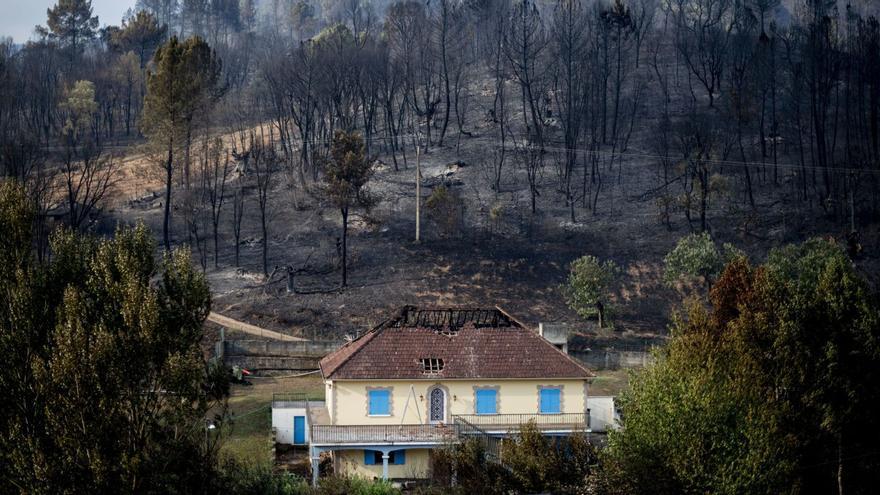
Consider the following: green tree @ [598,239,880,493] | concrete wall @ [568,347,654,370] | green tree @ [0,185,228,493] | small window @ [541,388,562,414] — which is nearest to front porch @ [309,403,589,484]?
small window @ [541,388,562,414]

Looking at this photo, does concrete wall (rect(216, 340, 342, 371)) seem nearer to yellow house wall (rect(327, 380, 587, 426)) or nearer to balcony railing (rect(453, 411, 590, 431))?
yellow house wall (rect(327, 380, 587, 426))

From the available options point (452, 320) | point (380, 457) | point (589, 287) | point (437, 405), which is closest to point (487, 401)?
point (437, 405)

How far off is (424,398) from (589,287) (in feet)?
80.6

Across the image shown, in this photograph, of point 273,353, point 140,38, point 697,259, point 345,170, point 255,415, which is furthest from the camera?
point 140,38

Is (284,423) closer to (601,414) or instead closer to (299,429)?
(299,429)

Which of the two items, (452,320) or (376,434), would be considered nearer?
(376,434)

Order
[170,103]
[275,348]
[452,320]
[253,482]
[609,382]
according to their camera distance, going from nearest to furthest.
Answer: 1. [253,482]
2. [452,320]
3. [609,382]
4. [275,348]
5. [170,103]

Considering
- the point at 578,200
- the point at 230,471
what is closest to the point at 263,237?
the point at 578,200

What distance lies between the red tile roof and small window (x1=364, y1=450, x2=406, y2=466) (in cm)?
249

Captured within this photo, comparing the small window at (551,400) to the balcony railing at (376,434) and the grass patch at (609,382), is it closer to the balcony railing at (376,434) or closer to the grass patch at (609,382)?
the balcony railing at (376,434)

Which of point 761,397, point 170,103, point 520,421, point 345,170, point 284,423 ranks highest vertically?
point 170,103

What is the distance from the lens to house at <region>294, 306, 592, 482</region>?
4216 centimetres

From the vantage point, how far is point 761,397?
39.0m

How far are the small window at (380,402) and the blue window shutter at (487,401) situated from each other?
10.2ft
